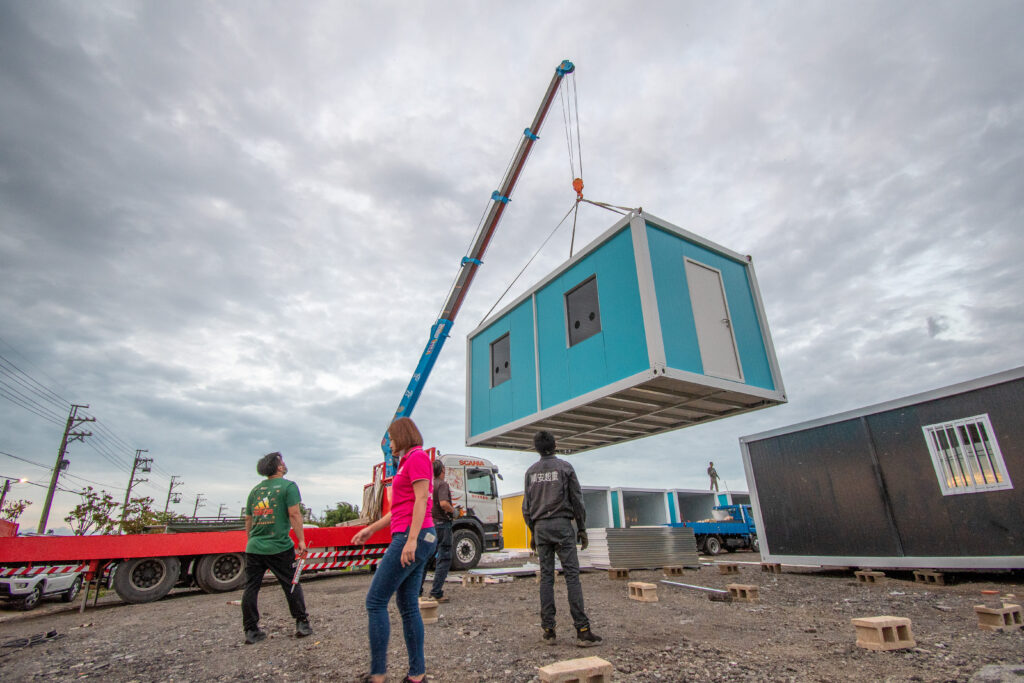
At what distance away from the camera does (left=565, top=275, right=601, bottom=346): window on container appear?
19.7ft

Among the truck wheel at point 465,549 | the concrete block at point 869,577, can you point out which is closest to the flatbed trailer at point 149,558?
the truck wheel at point 465,549

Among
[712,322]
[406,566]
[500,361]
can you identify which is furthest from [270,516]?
[712,322]

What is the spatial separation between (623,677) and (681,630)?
162 cm

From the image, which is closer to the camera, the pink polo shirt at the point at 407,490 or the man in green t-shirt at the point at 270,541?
the pink polo shirt at the point at 407,490

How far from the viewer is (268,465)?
4469mm

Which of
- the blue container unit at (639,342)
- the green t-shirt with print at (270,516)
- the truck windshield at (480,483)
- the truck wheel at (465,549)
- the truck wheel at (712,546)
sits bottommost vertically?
the truck wheel at (712,546)

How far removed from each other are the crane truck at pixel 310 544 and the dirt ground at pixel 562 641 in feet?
3.18

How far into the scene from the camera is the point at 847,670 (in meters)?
3.12

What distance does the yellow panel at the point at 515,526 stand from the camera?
2281 cm

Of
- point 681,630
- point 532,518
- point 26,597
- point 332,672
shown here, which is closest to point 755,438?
point 681,630

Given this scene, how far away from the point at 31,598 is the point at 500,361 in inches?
350

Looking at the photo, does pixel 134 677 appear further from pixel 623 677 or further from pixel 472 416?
pixel 472 416

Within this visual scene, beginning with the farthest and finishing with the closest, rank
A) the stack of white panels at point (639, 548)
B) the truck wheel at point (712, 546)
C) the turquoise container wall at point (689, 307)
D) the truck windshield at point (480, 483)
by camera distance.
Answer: the truck wheel at point (712, 546), the truck windshield at point (480, 483), the stack of white panels at point (639, 548), the turquoise container wall at point (689, 307)

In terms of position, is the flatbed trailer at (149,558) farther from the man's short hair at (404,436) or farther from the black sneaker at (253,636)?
the man's short hair at (404,436)
